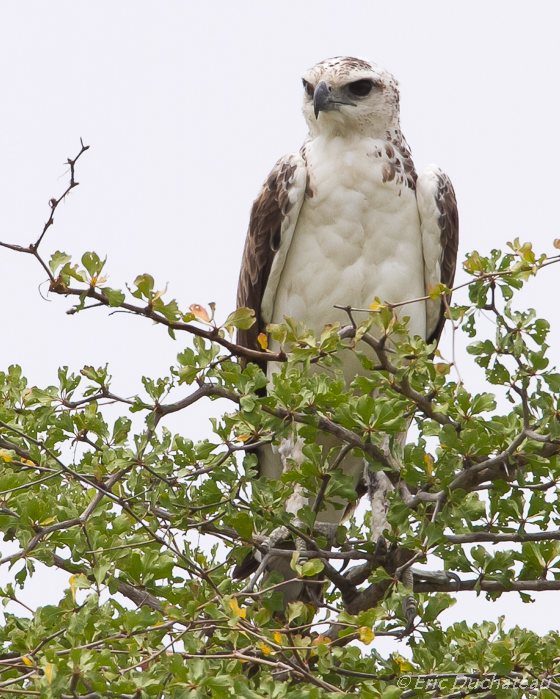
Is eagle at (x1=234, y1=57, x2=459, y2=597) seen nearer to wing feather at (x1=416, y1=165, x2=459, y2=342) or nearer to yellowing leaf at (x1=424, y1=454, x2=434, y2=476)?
Answer: wing feather at (x1=416, y1=165, x2=459, y2=342)

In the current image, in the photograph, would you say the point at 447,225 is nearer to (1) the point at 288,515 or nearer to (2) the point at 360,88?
(2) the point at 360,88

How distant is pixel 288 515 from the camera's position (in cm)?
371

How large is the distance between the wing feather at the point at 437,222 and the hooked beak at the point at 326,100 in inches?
25.2

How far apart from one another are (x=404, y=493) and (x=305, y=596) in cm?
129

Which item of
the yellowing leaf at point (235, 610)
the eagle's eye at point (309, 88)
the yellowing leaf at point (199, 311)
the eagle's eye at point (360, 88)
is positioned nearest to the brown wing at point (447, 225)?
the eagle's eye at point (360, 88)

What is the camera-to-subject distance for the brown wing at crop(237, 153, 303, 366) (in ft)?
17.8

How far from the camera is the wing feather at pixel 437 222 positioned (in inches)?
217

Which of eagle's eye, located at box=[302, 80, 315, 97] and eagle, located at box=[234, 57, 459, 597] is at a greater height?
eagle's eye, located at box=[302, 80, 315, 97]

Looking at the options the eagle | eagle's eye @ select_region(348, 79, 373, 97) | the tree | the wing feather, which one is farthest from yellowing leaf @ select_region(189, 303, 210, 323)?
eagle's eye @ select_region(348, 79, 373, 97)

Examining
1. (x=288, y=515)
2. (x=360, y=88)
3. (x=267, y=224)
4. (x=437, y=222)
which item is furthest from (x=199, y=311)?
(x=360, y=88)

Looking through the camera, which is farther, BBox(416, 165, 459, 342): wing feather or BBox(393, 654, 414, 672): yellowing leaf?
BBox(416, 165, 459, 342): wing feather

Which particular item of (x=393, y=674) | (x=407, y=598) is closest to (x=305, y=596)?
(x=407, y=598)

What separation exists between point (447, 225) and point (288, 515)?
97.3 inches

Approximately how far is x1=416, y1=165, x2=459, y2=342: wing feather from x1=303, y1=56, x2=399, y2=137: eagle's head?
0.44 metres
